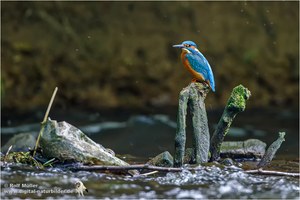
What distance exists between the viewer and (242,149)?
5.34m

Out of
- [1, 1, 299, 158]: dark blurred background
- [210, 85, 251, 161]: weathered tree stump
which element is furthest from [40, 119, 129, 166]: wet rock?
[1, 1, 299, 158]: dark blurred background

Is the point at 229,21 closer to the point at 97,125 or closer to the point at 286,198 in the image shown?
the point at 97,125

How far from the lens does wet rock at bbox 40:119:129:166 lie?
4312mm

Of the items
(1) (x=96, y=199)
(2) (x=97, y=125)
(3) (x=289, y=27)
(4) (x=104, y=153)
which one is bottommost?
(1) (x=96, y=199)

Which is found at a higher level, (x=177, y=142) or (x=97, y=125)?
(x=97, y=125)

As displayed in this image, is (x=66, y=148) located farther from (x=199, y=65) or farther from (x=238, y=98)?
(x=238, y=98)

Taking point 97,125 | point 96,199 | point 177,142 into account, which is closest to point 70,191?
point 96,199

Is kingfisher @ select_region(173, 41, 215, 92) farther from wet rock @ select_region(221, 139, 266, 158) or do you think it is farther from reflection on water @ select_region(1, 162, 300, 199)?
wet rock @ select_region(221, 139, 266, 158)

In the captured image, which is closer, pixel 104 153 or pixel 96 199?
pixel 96 199

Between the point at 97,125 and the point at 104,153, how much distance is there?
3.99 meters

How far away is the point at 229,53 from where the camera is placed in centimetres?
952

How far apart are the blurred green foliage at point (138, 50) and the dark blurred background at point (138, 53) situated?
0.01 meters

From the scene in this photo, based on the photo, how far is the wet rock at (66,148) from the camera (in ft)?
14.1

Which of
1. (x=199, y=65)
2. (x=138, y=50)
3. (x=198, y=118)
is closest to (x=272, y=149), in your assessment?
(x=198, y=118)
